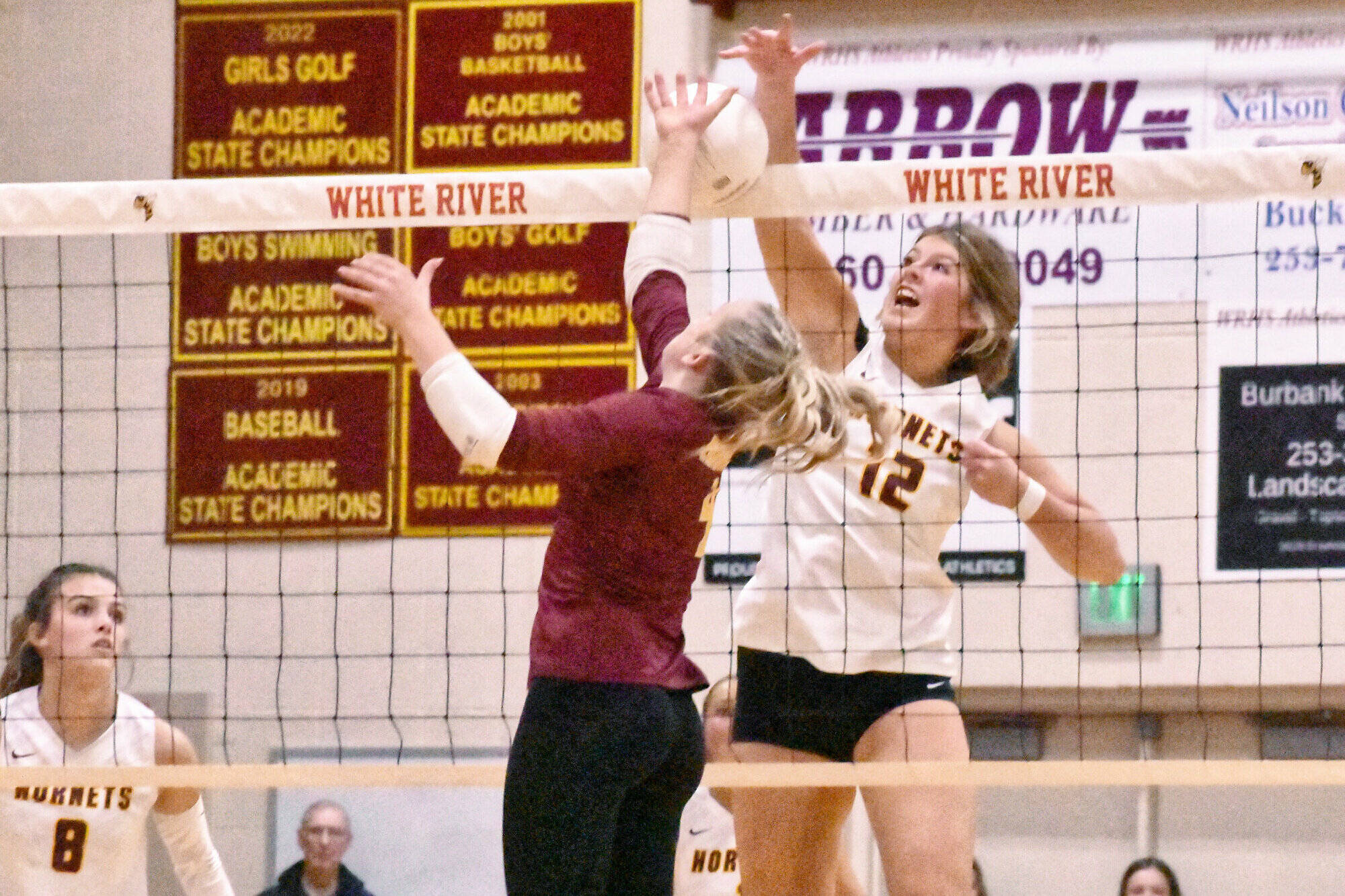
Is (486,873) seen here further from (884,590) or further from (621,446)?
(621,446)

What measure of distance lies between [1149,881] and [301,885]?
10.2 feet

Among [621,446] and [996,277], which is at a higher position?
[996,277]

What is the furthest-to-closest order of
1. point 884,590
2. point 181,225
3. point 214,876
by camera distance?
point 214,876 < point 181,225 < point 884,590

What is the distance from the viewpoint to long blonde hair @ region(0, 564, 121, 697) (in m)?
4.86

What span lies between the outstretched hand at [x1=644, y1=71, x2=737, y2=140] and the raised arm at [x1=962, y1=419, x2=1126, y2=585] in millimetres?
845

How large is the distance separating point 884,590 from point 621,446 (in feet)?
3.28

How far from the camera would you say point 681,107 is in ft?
10.1

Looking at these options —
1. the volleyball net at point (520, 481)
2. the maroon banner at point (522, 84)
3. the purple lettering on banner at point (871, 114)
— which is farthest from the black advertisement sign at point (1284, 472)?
the maroon banner at point (522, 84)

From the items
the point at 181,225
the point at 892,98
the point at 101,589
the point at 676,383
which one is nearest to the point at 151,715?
the point at 101,589

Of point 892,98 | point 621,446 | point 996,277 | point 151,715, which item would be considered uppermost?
point 892,98

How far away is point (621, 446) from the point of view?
2521 mm

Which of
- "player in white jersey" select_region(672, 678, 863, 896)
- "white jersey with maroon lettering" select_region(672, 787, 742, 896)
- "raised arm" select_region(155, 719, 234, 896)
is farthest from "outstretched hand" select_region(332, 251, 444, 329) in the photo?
"white jersey with maroon lettering" select_region(672, 787, 742, 896)

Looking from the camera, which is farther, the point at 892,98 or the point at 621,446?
the point at 892,98

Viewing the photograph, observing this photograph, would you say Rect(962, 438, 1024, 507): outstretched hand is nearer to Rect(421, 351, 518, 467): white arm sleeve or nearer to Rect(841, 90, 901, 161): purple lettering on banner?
Rect(421, 351, 518, 467): white arm sleeve
